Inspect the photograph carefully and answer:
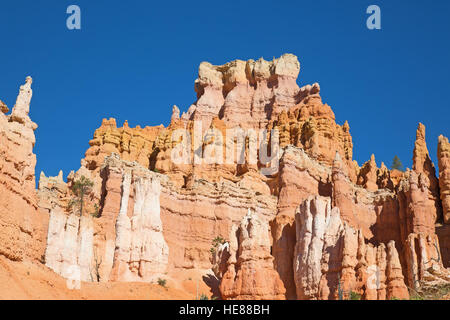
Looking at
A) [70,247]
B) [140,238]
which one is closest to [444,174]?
[140,238]

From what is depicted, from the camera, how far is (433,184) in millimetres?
73875

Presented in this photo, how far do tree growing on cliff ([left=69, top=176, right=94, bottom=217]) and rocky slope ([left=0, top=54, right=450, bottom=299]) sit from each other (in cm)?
47

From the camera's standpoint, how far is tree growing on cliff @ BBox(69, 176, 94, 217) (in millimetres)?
62516

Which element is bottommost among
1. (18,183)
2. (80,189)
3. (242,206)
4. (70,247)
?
(18,183)

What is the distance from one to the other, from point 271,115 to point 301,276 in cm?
4475

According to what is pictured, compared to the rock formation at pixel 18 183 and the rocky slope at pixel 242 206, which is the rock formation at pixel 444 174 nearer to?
the rocky slope at pixel 242 206

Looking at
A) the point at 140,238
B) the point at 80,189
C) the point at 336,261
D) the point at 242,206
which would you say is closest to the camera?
the point at 336,261

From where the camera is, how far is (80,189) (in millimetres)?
64062

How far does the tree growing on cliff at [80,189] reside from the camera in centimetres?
6252

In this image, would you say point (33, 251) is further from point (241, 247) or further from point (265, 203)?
point (265, 203)

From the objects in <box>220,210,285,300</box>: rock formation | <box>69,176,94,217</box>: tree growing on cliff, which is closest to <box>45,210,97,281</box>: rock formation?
<box>69,176,94,217</box>: tree growing on cliff

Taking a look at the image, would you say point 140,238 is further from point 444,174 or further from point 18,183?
point 444,174

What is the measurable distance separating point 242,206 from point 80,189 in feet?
52.4
